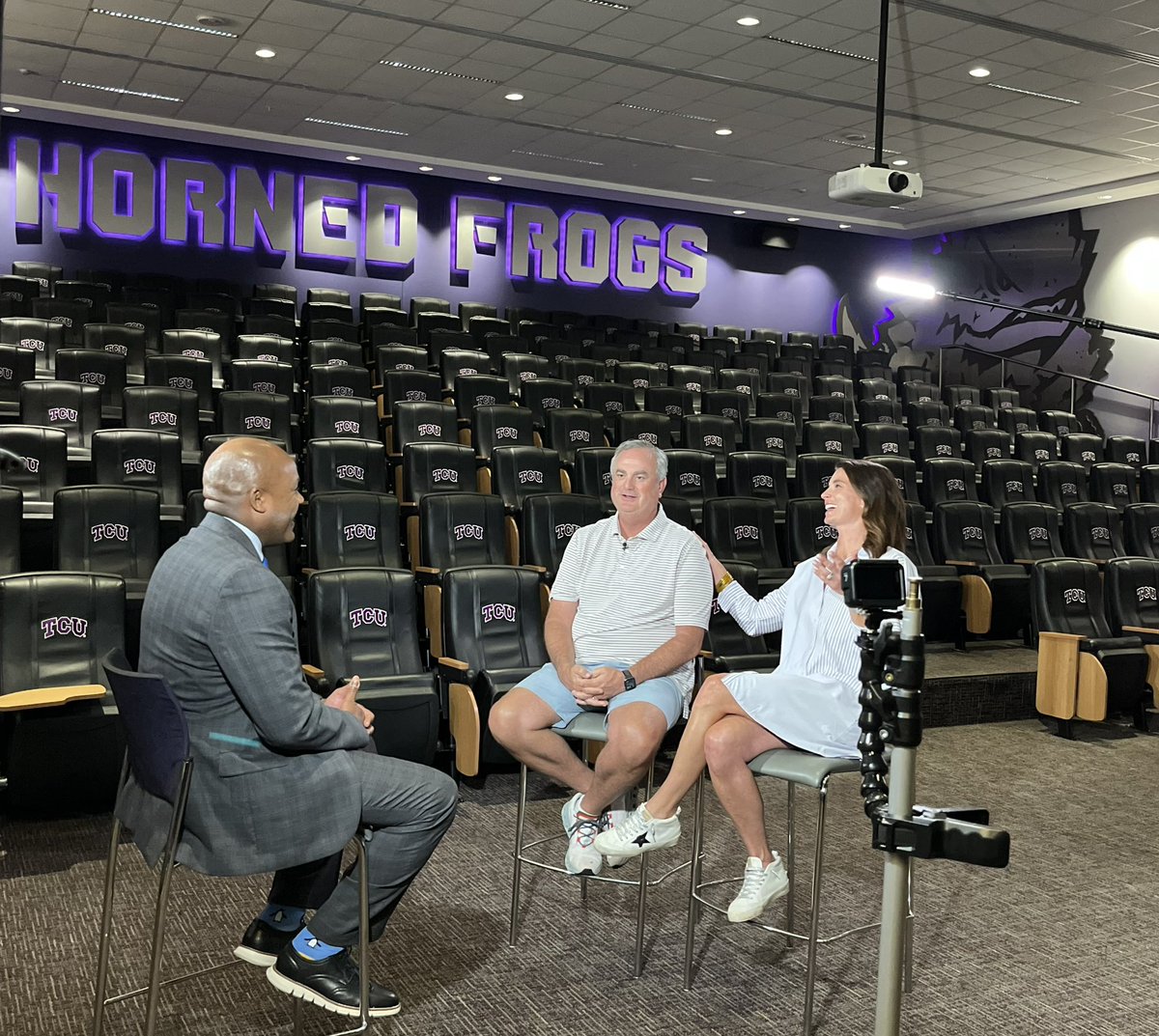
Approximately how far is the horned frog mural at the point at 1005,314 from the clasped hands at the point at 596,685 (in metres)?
10.00

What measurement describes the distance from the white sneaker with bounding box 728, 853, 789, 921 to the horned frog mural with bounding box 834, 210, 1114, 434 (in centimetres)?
1025

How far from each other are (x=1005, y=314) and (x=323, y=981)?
13.2 m

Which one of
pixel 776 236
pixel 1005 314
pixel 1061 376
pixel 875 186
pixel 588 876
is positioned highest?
pixel 776 236

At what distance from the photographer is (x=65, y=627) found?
3.74 metres

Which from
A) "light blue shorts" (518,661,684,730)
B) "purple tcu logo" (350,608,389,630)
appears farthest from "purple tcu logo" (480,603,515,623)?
"light blue shorts" (518,661,684,730)

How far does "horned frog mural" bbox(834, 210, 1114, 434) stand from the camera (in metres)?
12.7

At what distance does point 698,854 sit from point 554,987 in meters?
0.48

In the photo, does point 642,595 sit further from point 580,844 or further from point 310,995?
point 310,995

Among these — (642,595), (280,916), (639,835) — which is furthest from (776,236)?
(280,916)

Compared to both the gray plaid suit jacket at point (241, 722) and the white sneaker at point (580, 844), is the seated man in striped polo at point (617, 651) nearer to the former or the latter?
the white sneaker at point (580, 844)

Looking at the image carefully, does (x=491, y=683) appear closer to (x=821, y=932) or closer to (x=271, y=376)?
(x=821, y=932)

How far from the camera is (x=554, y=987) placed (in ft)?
8.74

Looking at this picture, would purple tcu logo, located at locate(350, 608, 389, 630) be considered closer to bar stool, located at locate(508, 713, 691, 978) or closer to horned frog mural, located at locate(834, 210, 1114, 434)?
bar stool, located at locate(508, 713, 691, 978)

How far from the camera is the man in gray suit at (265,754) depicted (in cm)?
207
